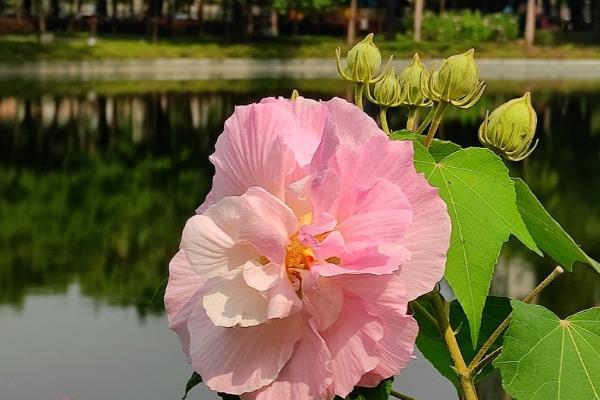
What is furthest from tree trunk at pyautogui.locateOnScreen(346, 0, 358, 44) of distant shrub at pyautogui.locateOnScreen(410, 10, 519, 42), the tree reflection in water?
the tree reflection in water

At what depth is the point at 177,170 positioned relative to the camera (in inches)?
511

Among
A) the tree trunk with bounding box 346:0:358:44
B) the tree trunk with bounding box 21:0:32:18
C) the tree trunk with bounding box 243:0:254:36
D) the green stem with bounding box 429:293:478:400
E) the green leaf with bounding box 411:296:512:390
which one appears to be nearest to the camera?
the green stem with bounding box 429:293:478:400

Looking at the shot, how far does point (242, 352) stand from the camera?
1.87ft

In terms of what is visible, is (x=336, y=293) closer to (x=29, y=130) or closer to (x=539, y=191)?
(x=539, y=191)

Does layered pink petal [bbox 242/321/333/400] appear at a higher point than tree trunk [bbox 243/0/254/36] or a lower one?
higher

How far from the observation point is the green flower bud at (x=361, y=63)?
0.81 m

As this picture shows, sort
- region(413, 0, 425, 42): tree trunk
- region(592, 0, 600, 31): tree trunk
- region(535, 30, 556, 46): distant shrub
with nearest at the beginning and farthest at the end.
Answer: region(413, 0, 425, 42): tree trunk
region(535, 30, 556, 46): distant shrub
region(592, 0, 600, 31): tree trunk

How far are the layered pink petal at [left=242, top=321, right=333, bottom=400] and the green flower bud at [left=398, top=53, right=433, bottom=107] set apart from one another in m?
0.27

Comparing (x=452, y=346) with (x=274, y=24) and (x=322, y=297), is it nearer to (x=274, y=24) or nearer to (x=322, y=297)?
(x=322, y=297)

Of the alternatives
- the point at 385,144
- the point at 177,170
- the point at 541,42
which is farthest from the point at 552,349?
the point at 541,42

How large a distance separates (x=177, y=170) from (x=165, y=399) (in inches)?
290

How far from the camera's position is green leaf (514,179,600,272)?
67cm

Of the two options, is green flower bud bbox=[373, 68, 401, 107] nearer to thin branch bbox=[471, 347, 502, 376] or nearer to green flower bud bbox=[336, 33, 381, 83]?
green flower bud bbox=[336, 33, 381, 83]

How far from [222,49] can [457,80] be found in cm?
2788
